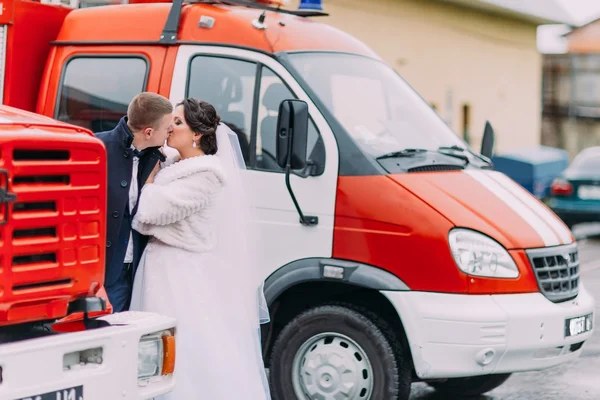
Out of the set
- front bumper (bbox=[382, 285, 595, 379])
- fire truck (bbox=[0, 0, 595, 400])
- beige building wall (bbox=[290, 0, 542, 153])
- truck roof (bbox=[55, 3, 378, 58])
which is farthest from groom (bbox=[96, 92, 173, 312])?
beige building wall (bbox=[290, 0, 542, 153])

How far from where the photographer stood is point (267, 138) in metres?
6.52

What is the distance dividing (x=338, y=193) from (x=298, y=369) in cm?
107

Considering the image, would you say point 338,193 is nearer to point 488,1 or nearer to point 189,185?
point 189,185

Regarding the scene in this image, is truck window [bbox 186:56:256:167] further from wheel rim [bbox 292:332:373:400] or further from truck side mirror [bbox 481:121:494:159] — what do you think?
truck side mirror [bbox 481:121:494:159]

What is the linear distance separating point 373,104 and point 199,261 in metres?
1.71

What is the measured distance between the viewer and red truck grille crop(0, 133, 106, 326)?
3.89m

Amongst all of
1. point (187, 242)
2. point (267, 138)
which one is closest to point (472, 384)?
point (267, 138)

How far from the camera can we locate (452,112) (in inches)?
1064

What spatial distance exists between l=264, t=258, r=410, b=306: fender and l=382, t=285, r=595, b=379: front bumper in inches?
3.1

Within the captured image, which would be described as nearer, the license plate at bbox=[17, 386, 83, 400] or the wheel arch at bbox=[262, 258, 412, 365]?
the license plate at bbox=[17, 386, 83, 400]

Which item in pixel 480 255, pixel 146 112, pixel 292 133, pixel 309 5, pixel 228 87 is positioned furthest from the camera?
pixel 309 5

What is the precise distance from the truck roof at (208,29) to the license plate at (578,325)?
217cm

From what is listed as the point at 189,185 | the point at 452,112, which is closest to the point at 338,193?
the point at 189,185

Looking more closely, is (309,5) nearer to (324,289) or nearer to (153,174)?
(324,289)
